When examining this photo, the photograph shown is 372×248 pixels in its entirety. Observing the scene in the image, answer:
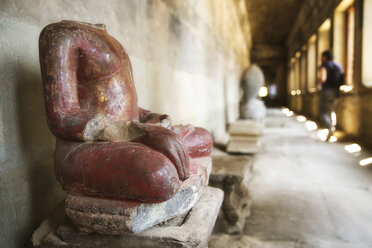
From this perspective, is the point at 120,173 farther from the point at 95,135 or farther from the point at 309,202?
the point at 309,202

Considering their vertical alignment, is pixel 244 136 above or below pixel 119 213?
below

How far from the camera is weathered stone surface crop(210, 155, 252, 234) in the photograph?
7.39 feet

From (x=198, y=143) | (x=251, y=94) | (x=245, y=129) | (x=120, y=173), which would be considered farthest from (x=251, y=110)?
(x=120, y=173)

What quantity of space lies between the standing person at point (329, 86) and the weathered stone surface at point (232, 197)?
3899 mm

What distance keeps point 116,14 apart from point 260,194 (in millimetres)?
2174

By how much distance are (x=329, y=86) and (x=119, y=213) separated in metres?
5.76

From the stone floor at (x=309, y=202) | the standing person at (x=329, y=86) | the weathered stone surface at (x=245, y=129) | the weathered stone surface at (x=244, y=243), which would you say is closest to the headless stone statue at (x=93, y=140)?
the weathered stone surface at (x=244, y=243)

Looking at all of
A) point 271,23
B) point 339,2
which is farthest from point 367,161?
point 271,23

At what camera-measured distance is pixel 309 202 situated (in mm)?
2646

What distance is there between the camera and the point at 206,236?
1.12m

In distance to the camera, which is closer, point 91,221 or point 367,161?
point 91,221

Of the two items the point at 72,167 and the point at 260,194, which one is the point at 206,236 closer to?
Answer: the point at 72,167

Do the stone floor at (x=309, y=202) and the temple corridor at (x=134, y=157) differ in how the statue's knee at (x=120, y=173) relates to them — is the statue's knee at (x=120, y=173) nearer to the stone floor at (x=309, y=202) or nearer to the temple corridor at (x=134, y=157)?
the temple corridor at (x=134, y=157)

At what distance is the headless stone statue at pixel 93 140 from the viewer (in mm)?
1003
